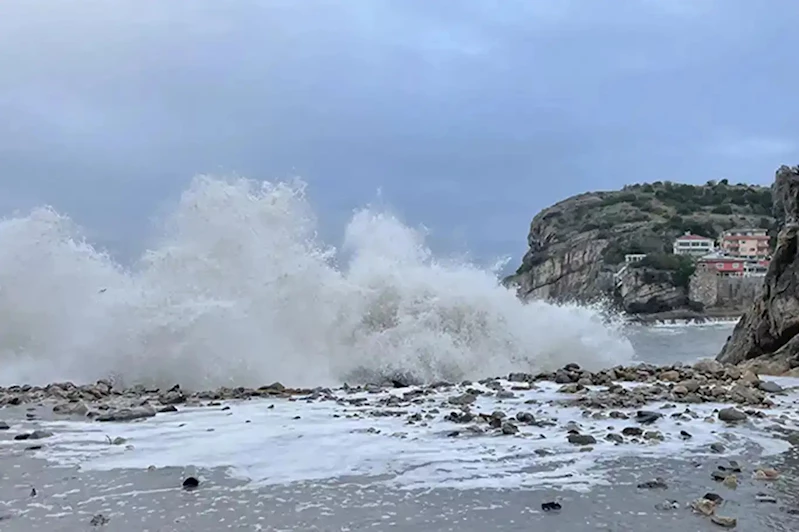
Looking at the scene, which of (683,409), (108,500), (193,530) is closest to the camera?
(193,530)

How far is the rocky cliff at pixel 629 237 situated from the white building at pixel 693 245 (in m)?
1.34

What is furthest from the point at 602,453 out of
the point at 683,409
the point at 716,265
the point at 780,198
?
the point at 716,265

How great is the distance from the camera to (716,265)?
260 feet

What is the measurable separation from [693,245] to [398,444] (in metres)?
98.1

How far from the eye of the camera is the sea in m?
4.38

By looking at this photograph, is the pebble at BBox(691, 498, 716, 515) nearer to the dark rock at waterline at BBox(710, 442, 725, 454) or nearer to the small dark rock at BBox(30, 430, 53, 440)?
the dark rock at waterline at BBox(710, 442, 725, 454)

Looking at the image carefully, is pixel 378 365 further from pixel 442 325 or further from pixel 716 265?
pixel 716 265

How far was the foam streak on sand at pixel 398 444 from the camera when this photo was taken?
5.21 m

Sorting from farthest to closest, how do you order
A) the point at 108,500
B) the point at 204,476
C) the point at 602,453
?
the point at 602,453
the point at 204,476
the point at 108,500

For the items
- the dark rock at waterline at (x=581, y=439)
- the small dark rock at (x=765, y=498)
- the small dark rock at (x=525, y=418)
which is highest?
the small dark rock at (x=525, y=418)

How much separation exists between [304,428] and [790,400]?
17.6 feet

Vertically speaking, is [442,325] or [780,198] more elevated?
[780,198]

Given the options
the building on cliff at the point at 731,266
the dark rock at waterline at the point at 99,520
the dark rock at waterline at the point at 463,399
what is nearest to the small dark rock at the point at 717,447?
the dark rock at waterline at the point at 463,399

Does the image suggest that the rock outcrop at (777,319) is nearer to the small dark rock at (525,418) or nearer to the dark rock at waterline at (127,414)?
the small dark rock at (525,418)
